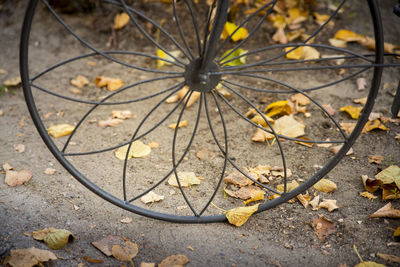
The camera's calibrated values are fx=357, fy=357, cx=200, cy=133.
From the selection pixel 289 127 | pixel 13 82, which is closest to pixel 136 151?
pixel 289 127

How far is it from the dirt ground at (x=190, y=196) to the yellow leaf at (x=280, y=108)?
13 cm

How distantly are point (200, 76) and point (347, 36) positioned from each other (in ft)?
5.30

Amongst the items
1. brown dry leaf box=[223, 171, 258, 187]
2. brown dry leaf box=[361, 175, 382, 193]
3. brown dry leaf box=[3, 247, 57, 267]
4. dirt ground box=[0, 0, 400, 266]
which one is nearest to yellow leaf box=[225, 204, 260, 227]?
dirt ground box=[0, 0, 400, 266]

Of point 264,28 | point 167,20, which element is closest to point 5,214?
point 167,20

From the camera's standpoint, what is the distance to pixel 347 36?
2398mm

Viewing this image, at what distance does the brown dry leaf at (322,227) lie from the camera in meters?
1.34

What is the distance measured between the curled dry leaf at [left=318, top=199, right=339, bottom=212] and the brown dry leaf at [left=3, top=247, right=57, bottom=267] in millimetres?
1022

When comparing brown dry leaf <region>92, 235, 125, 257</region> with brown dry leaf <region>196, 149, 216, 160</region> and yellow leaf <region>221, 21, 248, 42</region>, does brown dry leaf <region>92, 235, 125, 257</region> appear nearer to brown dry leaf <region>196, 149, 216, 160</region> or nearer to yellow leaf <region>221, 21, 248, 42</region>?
brown dry leaf <region>196, 149, 216, 160</region>

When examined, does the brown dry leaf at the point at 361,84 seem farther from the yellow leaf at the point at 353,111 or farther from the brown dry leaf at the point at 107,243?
the brown dry leaf at the point at 107,243

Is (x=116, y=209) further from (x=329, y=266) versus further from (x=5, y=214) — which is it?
(x=329, y=266)

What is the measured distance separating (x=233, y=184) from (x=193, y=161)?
9.4 inches

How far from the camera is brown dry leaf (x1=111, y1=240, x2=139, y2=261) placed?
4.08ft

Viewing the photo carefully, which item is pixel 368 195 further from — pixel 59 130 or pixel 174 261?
pixel 59 130

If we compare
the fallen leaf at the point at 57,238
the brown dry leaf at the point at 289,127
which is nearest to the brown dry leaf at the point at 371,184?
the brown dry leaf at the point at 289,127
